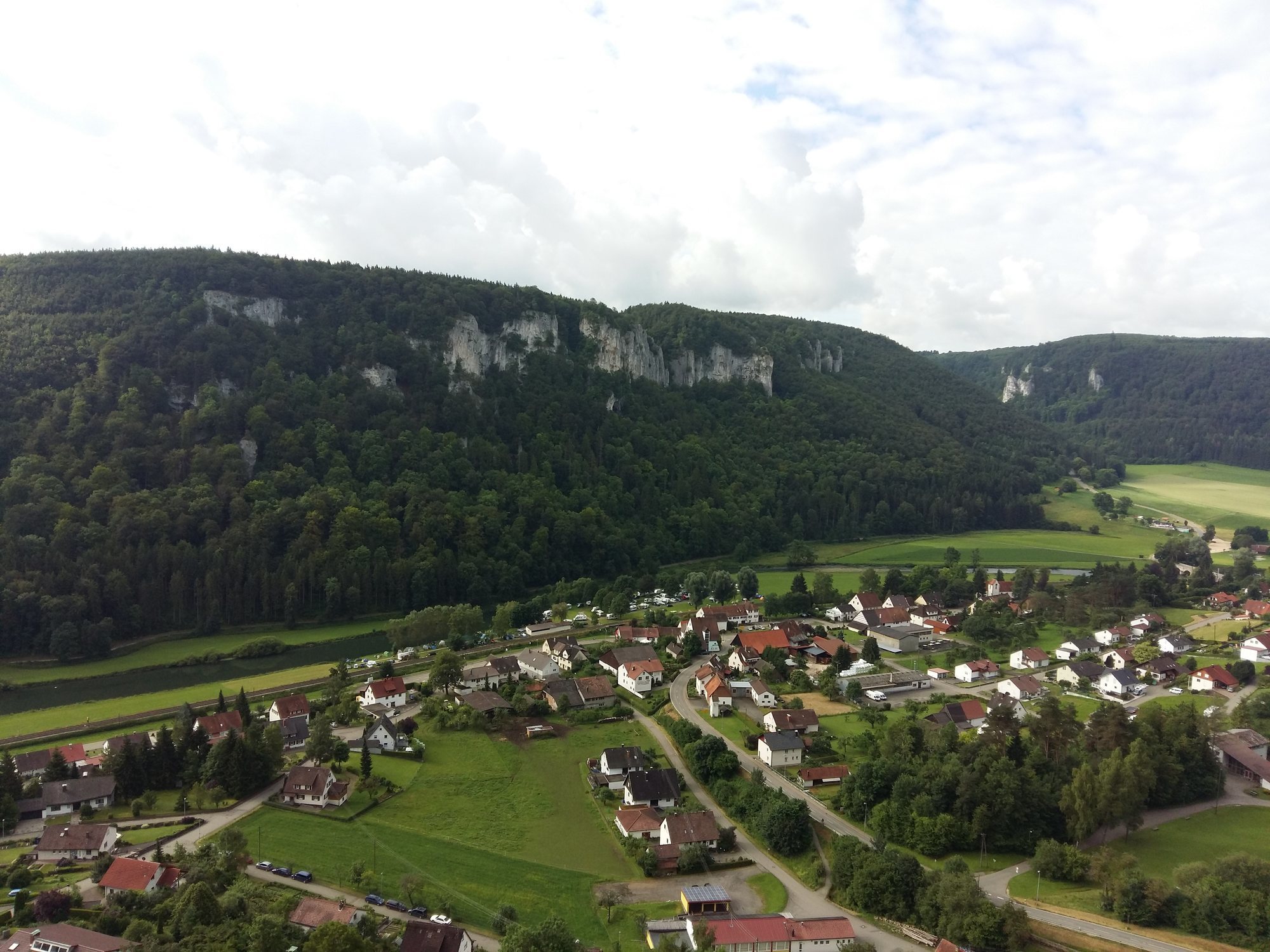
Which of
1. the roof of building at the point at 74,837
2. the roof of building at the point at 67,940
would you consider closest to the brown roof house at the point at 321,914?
the roof of building at the point at 67,940

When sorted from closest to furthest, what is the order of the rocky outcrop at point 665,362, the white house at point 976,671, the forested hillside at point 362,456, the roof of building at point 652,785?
the roof of building at point 652,785 → the white house at point 976,671 → the forested hillside at point 362,456 → the rocky outcrop at point 665,362

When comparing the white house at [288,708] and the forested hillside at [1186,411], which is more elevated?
the forested hillside at [1186,411]

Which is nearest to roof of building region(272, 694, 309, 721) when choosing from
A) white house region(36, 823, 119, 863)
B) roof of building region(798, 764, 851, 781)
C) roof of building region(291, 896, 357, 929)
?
white house region(36, 823, 119, 863)

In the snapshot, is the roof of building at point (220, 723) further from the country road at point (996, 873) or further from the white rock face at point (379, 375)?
the white rock face at point (379, 375)

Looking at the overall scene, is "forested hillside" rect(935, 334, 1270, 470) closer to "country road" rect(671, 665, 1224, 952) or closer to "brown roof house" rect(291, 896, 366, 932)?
"country road" rect(671, 665, 1224, 952)

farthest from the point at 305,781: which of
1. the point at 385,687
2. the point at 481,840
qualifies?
the point at 385,687

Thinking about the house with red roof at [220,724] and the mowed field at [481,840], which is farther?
the house with red roof at [220,724]

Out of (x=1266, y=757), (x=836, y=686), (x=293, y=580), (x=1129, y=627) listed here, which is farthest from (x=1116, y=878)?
(x=293, y=580)

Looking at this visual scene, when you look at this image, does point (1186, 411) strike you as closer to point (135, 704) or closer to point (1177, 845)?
point (1177, 845)
